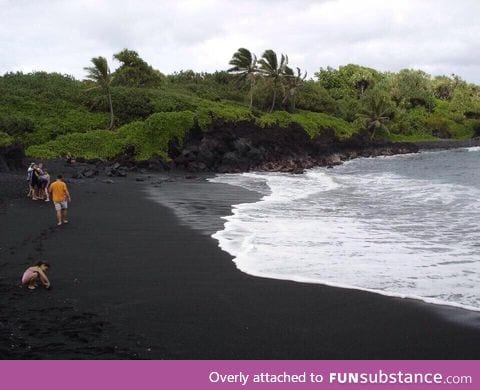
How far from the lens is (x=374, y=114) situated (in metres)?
62.5

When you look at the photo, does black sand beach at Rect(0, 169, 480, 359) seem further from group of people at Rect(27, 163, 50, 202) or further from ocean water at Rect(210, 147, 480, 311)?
group of people at Rect(27, 163, 50, 202)

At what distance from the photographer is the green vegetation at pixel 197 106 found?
35688mm

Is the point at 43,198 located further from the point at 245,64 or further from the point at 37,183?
the point at 245,64

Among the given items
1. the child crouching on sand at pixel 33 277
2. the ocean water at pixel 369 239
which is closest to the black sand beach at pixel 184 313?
the child crouching on sand at pixel 33 277

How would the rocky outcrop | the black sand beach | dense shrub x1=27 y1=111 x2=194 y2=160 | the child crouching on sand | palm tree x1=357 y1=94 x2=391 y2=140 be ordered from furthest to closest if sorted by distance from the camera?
1. palm tree x1=357 y1=94 x2=391 y2=140
2. the rocky outcrop
3. dense shrub x1=27 y1=111 x2=194 y2=160
4. the child crouching on sand
5. the black sand beach

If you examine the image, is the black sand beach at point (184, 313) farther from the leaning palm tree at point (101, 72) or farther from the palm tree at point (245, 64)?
the palm tree at point (245, 64)

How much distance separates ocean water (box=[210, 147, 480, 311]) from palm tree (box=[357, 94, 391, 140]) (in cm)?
3919

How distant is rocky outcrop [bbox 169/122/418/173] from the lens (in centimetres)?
3531

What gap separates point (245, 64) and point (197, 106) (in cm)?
1066

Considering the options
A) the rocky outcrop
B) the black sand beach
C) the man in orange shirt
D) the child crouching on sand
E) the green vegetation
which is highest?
the green vegetation

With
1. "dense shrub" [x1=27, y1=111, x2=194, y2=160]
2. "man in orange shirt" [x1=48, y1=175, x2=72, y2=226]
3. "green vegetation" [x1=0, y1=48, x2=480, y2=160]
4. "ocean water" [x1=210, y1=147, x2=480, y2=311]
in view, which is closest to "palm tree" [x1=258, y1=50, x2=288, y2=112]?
"green vegetation" [x1=0, y1=48, x2=480, y2=160]

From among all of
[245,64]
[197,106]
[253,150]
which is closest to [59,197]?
[253,150]

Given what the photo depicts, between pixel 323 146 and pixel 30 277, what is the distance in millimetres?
41111
